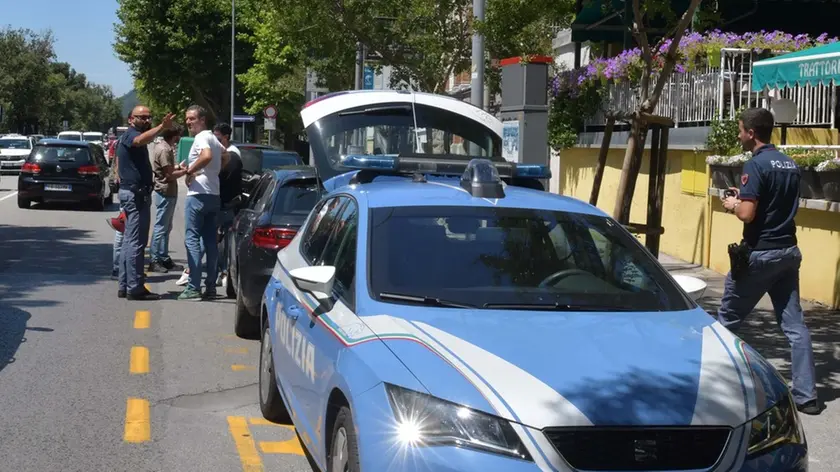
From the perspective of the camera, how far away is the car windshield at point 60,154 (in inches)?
957

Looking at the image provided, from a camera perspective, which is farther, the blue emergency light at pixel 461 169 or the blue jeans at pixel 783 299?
the blue jeans at pixel 783 299

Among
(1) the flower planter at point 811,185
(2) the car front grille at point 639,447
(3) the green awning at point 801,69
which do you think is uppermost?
(3) the green awning at point 801,69

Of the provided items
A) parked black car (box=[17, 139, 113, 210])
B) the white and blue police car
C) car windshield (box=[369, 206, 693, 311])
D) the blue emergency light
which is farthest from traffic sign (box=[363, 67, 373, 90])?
car windshield (box=[369, 206, 693, 311])

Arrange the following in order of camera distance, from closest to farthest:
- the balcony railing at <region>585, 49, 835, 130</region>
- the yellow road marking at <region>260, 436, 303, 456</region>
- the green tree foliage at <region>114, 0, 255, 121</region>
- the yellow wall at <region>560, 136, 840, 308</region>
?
the yellow road marking at <region>260, 436, 303, 456</region> → the yellow wall at <region>560, 136, 840, 308</region> → the balcony railing at <region>585, 49, 835, 130</region> → the green tree foliage at <region>114, 0, 255, 121</region>

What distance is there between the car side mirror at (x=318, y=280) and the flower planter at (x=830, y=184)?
23.8ft

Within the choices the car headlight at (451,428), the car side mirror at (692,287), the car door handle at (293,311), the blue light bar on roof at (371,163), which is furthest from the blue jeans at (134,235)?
the car headlight at (451,428)

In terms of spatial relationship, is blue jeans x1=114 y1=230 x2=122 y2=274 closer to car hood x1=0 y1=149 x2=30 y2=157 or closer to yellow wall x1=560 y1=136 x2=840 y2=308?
yellow wall x1=560 y1=136 x2=840 y2=308

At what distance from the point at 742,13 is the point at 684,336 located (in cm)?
1600

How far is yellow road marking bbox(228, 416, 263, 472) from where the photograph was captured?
5.77 m

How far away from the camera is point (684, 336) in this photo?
4.45 metres

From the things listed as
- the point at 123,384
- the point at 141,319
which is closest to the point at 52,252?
the point at 141,319

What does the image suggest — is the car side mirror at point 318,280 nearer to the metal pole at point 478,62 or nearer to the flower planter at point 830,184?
the flower planter at point 830,184

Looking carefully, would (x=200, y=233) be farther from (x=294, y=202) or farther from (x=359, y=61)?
(x=359, y=61)

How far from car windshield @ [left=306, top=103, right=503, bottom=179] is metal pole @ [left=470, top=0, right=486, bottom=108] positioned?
2.14 m
